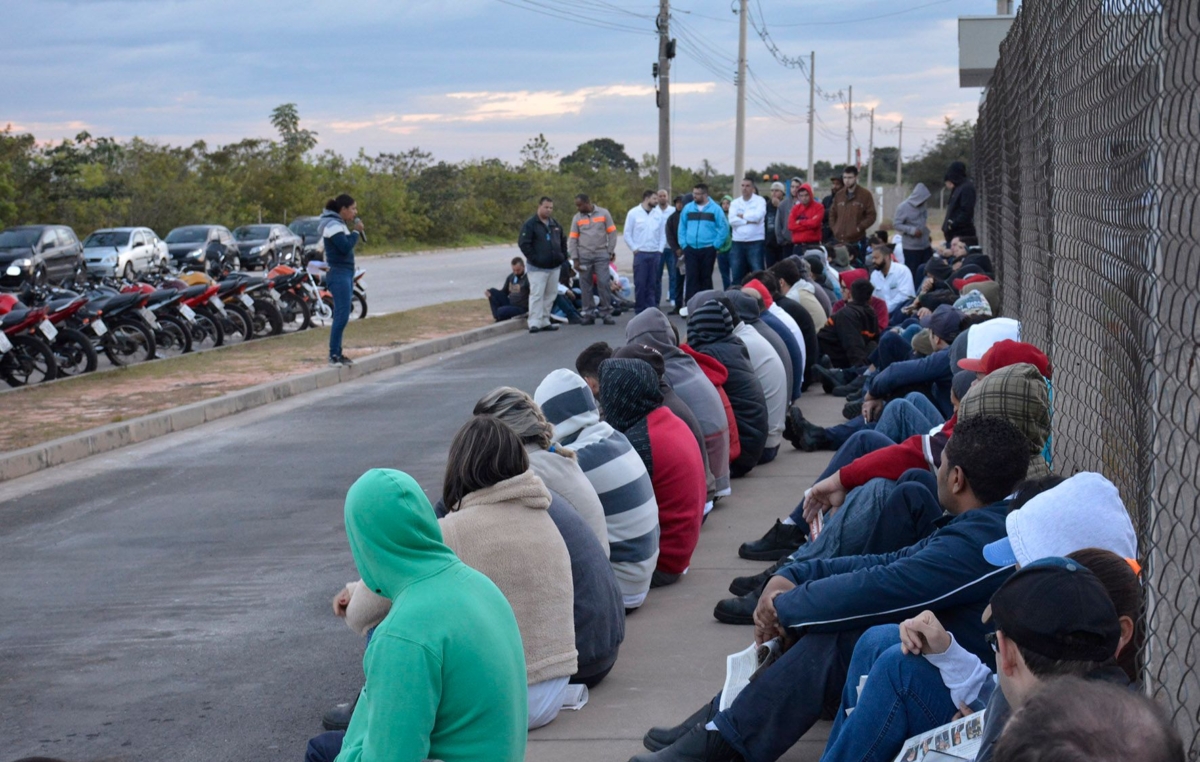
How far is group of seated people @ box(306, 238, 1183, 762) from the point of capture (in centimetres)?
280

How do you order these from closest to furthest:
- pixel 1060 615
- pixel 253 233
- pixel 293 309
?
pixel 1060 615 → pixel 293 309 → pixel 253 233

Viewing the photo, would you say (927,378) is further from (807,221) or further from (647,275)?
(647,275)

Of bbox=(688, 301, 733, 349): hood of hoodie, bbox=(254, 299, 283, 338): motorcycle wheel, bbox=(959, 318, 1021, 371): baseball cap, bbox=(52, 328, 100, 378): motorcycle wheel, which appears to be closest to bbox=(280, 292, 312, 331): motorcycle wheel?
bbox=(254, 299, 283, 338): motorcycle wheel

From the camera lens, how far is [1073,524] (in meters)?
3.17

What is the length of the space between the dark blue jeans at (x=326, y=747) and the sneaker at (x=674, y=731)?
1.12 meters

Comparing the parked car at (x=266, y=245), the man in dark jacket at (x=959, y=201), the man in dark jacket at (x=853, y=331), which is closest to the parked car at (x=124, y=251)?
the parked car at (x=266, y=245)

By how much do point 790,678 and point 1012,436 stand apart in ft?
3.38

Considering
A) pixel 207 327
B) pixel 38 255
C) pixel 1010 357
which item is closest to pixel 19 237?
pixel 38 255


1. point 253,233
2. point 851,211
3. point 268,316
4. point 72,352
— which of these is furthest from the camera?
point 253,233

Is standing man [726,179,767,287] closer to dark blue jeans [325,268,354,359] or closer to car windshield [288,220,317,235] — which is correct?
dark blue jeans [325,268,354,359]

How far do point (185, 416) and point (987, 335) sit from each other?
794 cm

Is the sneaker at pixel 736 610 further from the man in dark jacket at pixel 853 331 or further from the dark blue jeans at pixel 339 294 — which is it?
the dark blue jeans at pixel 339 294

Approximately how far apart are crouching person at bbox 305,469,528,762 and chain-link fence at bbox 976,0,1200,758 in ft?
5.53

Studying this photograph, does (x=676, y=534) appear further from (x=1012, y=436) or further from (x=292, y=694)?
(x=1012, y=436)
